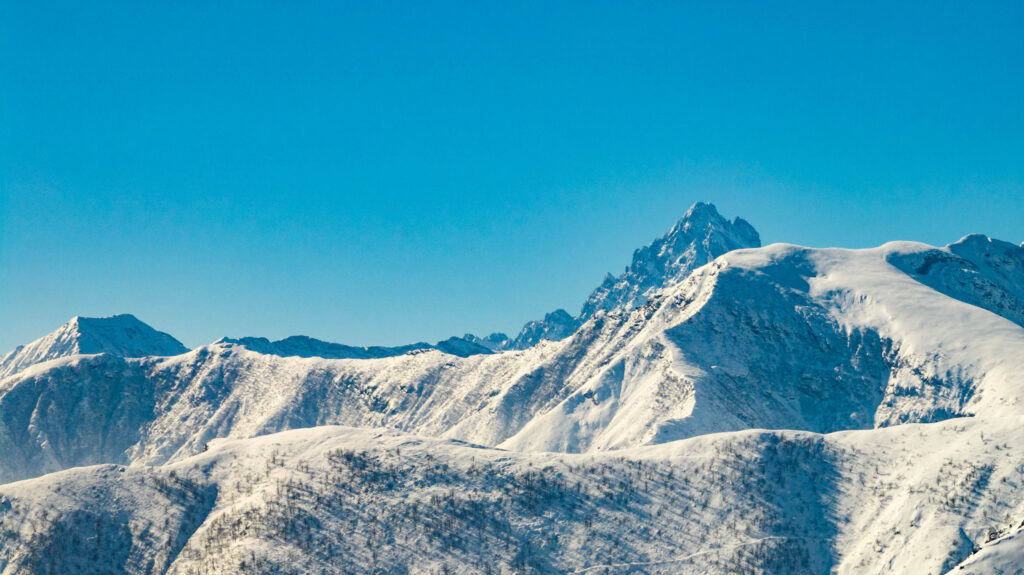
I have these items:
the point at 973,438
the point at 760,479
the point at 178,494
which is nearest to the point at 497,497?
the point at 760,479

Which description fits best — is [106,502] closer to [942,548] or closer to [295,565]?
[295,565]

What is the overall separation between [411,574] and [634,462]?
129 feet

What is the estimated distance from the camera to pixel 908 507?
14700cm

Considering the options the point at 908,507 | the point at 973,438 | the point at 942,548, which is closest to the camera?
the point at 942,548

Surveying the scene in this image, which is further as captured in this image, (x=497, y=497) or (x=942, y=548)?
(x=497, y=497)

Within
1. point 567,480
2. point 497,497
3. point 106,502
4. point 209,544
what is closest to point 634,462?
point 567,480

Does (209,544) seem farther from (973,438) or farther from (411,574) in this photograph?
(973,438)

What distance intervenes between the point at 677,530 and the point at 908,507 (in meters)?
30.8

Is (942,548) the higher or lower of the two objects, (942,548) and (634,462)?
the lower

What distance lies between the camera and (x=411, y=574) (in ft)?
473

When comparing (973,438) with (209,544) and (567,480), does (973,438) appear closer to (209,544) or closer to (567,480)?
(567,480)

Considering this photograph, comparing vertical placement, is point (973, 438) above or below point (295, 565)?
above

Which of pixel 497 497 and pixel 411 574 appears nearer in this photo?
pixel 411 574

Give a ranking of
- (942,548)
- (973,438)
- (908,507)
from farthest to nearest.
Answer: (973,438), (908,507), (942,548)
